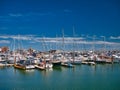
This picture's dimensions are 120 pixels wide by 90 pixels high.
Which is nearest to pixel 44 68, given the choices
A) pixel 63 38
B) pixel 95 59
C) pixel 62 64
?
pixel 62 64

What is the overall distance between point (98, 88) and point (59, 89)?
2.40 m

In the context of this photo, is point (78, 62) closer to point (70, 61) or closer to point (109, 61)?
point (70, 61)

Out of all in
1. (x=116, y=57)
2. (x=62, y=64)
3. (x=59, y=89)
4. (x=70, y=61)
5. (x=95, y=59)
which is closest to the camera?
(x=59, y=89)

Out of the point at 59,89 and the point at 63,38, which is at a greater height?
the point at 63,38

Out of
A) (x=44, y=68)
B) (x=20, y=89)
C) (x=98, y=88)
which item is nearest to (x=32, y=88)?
(x=20, y=89)

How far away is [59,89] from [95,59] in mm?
21408

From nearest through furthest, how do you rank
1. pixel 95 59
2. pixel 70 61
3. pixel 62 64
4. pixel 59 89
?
pixel 59 89 < pixel 62 64 < pixel 70 61 < pixel 95 59

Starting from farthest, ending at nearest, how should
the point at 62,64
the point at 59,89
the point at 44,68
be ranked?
the point at 62,64, the point at 44,68, the point at 59,89

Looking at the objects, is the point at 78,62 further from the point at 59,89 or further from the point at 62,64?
the point at 59,89

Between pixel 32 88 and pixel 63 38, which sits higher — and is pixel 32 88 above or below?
below

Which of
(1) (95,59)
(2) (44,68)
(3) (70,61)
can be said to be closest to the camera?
(2) (44,68)

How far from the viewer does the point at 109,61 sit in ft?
118

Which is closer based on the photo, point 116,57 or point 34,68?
point 34,68

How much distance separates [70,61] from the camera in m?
33.1
